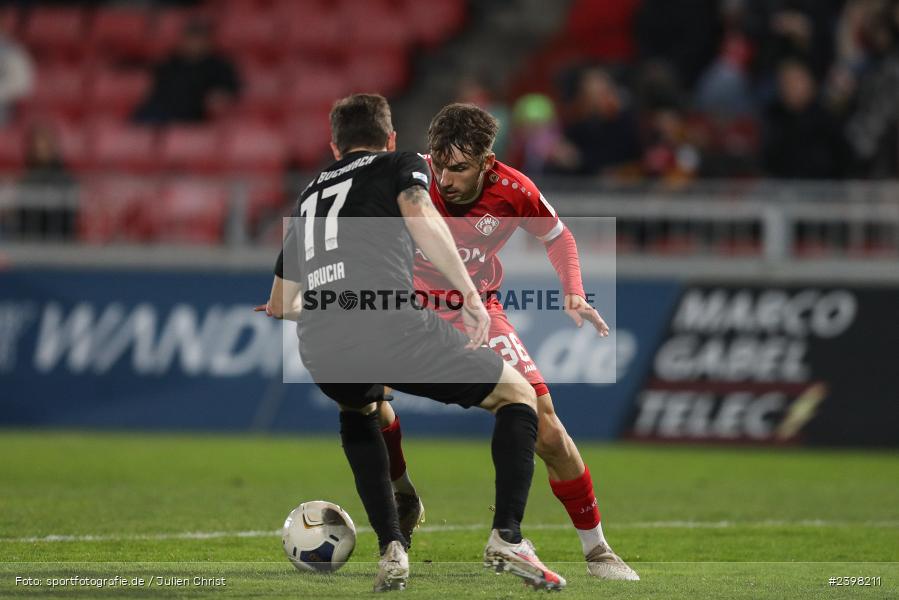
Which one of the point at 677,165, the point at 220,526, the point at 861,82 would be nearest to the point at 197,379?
the point at 677,165

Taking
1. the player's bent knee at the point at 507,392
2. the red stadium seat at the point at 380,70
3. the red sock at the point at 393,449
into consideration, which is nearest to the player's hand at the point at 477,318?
the player's bent knee at the point at 507,392

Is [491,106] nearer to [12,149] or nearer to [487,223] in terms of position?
[12,149]

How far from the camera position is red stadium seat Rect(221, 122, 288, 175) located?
1730 centimetres

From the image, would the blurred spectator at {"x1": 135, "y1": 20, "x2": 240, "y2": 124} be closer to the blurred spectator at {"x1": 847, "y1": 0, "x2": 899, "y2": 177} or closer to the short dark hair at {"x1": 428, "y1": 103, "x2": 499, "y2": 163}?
the blurred spectator at {"x1": 847, "y1": 0, "x2": 899, "y2": 177}

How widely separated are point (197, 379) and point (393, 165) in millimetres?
8792

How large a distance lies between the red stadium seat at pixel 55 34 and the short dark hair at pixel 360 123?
48.4 feet

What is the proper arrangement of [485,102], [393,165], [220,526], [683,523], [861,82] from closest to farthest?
[393,165]
[220,526]
[683,523]
[861,82]
[485,102]

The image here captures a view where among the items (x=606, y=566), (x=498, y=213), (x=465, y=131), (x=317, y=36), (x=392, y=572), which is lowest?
(x=606, y=566)

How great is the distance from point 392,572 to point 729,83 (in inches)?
450

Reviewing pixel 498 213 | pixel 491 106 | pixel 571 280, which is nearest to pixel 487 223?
pixel 498 213

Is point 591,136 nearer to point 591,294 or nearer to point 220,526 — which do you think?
point 591,294

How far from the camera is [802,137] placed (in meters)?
15.0

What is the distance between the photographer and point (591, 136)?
15.4 m

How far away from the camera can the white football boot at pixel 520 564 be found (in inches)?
232
